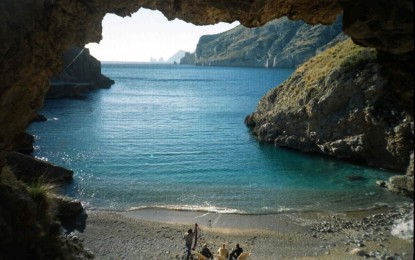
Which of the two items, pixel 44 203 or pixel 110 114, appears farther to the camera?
pixel 110 114

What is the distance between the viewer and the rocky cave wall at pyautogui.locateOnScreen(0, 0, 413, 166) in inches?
529

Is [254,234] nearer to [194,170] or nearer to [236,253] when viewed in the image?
[236,253]

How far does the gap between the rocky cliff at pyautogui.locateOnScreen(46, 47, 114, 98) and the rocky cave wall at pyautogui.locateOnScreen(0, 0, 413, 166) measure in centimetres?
10280

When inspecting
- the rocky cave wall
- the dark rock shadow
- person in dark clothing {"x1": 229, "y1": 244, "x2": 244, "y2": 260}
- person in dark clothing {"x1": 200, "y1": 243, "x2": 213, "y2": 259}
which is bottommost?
the dark rock shadow

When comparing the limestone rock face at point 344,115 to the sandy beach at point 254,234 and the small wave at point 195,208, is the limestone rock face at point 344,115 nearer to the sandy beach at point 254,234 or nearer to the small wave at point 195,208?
the sandy beach at point 254,234

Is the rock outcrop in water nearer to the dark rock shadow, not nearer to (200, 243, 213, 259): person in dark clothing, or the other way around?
(200, 243, 213, 259): person in dark clothing

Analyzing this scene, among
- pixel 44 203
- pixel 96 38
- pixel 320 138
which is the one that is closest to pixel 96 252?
pixel 44 203

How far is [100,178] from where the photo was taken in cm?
4212

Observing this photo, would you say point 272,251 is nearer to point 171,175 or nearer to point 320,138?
point 171,175

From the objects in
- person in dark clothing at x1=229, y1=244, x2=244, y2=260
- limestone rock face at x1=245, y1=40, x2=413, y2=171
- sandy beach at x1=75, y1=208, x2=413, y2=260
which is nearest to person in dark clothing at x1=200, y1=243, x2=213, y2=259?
person in dark clothing at x1=229, y1=244, x2=244, y2=260

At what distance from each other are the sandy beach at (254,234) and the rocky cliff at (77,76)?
91.7m

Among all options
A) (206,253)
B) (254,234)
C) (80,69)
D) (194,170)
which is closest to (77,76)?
(80,69)

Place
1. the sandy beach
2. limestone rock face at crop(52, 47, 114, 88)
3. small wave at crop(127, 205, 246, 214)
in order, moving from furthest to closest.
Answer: limestone rock face at crop(52, 47, 114, 88), small wave at crop(127, 205, 246, 214), the sandy beach

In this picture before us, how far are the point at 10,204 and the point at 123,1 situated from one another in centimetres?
917
